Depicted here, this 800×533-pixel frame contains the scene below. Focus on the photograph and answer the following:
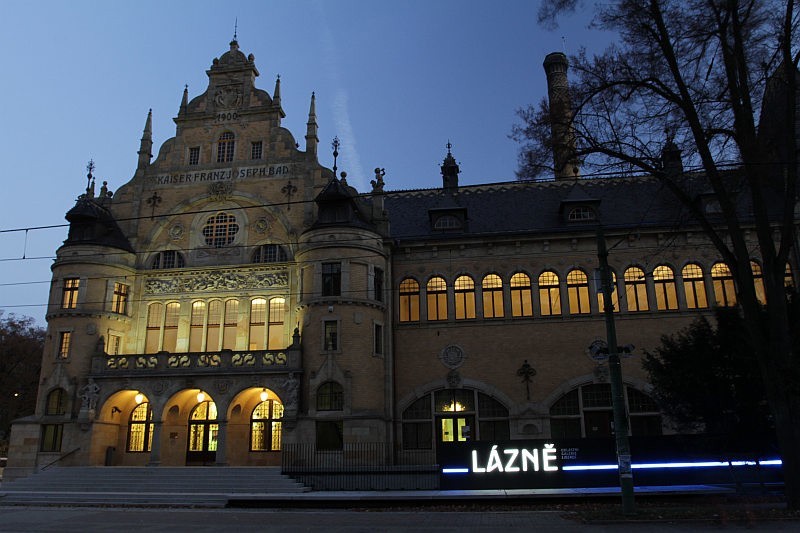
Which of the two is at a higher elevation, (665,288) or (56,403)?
(665,288)

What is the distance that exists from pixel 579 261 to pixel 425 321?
792cm

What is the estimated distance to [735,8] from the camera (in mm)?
15586

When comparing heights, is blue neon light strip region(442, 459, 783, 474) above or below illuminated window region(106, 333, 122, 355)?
below

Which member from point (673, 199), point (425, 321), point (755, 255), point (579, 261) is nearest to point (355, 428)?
point (425, 321)

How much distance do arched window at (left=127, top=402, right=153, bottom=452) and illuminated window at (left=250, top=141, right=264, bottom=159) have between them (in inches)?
531

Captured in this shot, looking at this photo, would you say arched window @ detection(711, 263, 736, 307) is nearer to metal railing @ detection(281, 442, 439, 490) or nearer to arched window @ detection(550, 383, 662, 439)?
arched window @ detection(550, 383, 662, 439)

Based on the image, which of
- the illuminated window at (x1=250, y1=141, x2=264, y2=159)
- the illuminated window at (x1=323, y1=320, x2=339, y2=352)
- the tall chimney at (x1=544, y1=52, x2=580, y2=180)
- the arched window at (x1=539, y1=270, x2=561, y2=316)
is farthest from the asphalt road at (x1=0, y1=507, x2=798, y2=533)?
the illuminated window at (x1=250, y1=141, x2=264, y2=159)

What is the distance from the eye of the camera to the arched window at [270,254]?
32.7 metres

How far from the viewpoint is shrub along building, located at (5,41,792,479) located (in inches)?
1154

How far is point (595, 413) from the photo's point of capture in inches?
1156

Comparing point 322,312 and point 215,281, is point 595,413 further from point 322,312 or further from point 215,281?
point 215,281

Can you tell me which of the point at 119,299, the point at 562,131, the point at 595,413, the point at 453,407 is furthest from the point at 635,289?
the point at 119,299


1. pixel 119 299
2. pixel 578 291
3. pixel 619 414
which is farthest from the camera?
pixel 119 299

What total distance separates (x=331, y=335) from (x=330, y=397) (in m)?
2.73
